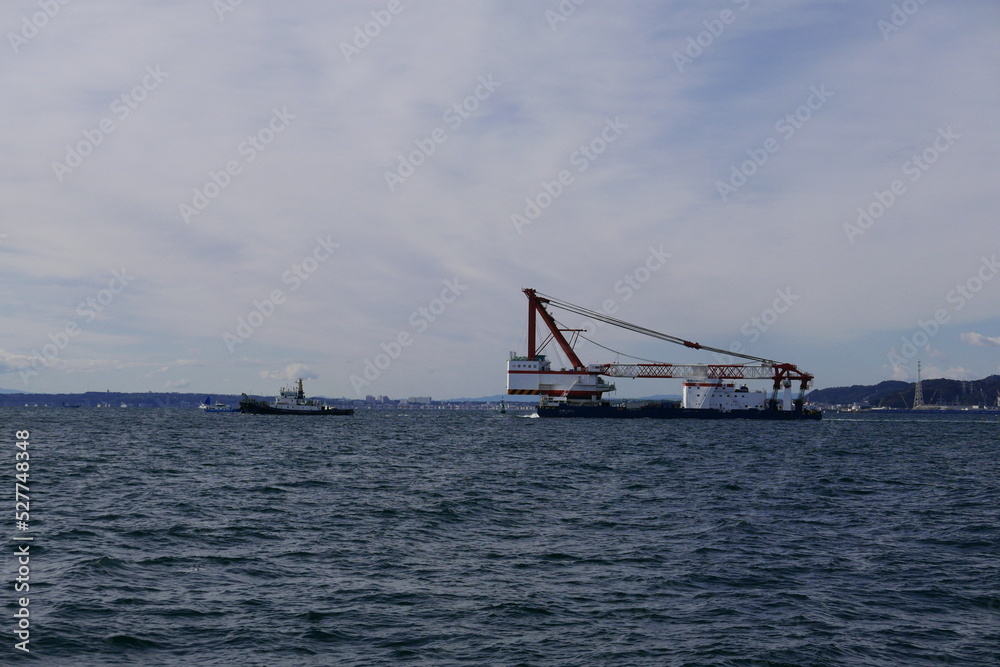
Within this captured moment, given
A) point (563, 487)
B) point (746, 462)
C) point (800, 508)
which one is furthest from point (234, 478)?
point (746, 462)

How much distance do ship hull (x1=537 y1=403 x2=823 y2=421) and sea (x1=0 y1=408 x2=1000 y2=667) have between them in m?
83.8

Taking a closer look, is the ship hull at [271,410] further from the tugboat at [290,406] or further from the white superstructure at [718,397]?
the white superstructure at [718,397]

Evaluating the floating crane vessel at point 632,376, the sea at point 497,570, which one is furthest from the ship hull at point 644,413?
the sea at point 497,570

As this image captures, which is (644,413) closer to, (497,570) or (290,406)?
(290,406)

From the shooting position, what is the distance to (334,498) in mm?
30594

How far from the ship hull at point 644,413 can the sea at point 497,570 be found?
83760 mm

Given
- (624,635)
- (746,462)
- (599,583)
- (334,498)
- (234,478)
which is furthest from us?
(746,462)

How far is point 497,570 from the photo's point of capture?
Result: 18531 millimetres

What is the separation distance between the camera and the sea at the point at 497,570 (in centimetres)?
1323

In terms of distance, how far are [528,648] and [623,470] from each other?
30270mm

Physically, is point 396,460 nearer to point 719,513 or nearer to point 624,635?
point 719,513

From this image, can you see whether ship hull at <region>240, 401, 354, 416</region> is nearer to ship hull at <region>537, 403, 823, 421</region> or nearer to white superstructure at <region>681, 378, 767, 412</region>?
ship hull at <region>537, 403, 823, 421</region>

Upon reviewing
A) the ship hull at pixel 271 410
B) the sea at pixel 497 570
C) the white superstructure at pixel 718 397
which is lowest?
the ship hull at pixel 271 410

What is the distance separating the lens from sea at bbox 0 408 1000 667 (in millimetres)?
13234
